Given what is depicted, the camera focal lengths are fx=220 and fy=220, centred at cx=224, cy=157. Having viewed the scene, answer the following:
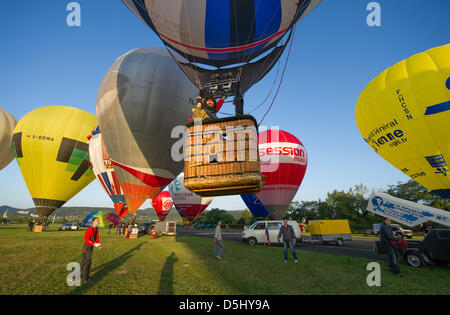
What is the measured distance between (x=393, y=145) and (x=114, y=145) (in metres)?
17.5

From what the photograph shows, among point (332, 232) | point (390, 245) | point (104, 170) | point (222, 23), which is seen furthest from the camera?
point (104, 170)

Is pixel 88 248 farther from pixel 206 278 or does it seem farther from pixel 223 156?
pixel 223 156

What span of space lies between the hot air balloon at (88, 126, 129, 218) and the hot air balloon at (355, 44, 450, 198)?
1898 cm

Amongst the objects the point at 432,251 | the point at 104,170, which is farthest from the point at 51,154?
the point at 432,251

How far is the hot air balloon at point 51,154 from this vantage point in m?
19.9

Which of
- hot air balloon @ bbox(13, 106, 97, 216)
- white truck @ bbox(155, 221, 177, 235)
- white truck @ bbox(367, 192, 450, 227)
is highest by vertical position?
hot air balloon @ bbox(13, 106, 97, 216)

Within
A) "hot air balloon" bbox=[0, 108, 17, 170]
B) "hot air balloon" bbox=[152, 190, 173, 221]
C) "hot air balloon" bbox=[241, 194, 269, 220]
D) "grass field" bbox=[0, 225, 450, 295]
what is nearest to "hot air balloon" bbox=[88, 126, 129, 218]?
"grass field" bbox=[0, 225, 450, 295]

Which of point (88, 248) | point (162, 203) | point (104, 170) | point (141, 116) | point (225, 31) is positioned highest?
point (225, 31)

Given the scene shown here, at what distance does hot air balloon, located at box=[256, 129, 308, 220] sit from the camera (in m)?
20.5

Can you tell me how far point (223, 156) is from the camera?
4578mm

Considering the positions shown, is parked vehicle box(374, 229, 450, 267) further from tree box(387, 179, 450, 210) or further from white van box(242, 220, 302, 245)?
tree box(387, 179, 450, 210)

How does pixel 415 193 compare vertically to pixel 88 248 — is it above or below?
above

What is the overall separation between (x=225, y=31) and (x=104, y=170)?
15.9m

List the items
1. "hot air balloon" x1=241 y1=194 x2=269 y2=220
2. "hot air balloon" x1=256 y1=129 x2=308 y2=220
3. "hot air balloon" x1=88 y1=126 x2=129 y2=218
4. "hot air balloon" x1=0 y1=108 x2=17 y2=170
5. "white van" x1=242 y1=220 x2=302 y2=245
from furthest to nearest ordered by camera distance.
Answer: "hot air balloon" x1=0 y1=108 x2=17 y2=170, "hot air balloon" x1=241 y1=194 x2=269 y2=220, "hot air balloon" x1=256 y1=129 x2=308 y2=220, "hot air balloon" x1=88 y1=126 x2=129 y2=218, "white van" x1=242 y1=220 x2=302 y2=245
